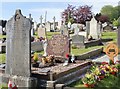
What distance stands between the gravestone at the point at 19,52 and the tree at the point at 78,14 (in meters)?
38.0

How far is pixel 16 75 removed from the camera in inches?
310

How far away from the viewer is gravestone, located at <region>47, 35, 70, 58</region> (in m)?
10.7

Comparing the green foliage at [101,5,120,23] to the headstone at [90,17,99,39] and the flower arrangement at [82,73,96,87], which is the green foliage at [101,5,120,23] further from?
the flower arrangement at [82,73,96,87]

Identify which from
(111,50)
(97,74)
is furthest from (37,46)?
(97,74)

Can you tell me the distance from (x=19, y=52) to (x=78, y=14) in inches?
1564

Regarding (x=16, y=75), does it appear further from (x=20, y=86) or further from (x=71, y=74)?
(x=71, y=74)

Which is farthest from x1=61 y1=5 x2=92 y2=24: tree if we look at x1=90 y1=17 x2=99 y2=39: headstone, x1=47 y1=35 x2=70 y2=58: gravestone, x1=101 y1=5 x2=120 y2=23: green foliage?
x1=47 y1=35 x2=70 y2=58: gravestone

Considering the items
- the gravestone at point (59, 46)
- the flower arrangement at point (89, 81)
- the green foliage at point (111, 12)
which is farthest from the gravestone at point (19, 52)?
the green foliage at point (111, 12)

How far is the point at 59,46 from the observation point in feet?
35.8

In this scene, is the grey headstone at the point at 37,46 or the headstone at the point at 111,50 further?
the grey headstone at the point at 37,46

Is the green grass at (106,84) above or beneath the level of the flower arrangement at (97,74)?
beneath

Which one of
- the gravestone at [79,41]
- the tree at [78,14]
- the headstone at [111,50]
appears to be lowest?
the headstone at [111,50]

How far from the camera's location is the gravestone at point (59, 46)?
10719mm

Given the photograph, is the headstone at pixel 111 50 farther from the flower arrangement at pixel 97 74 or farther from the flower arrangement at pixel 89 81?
the flower arrangement at pixel 89 81
